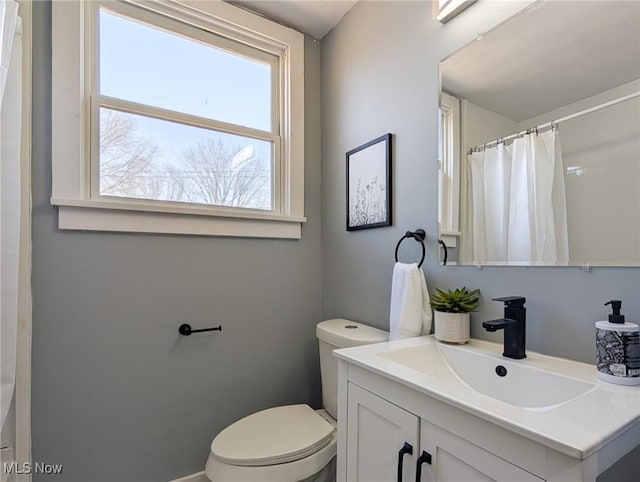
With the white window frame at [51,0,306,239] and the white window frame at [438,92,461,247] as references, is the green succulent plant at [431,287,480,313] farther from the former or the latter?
the white window frame at [51,0,306,239]

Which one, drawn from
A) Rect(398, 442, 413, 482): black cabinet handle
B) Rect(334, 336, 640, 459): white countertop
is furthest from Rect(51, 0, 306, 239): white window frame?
Rect(398, 442, 413, 482): black cabinet handle

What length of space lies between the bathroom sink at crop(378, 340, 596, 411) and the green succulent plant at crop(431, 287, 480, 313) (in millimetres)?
111

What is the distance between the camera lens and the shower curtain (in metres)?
0.88

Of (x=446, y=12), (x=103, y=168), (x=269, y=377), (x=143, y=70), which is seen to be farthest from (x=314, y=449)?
(x=143, y=70)

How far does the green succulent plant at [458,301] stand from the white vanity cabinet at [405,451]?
15.1 inches

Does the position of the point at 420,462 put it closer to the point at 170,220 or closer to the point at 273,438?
the point at 273,438

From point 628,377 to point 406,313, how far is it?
0.59 m

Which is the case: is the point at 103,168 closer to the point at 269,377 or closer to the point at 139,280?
the point at 139,280

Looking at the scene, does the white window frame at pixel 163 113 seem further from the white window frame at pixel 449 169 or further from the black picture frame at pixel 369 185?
the white window frame at pixel 449 169

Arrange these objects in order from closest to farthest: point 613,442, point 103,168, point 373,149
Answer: point 613,442 → point 103,168 → point 373,149

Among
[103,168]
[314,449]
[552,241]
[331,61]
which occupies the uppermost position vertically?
[331,61]

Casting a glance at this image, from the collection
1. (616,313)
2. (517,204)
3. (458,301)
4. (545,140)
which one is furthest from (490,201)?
(616,313)

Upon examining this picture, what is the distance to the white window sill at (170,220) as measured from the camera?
127 cm

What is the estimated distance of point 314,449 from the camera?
118cm
